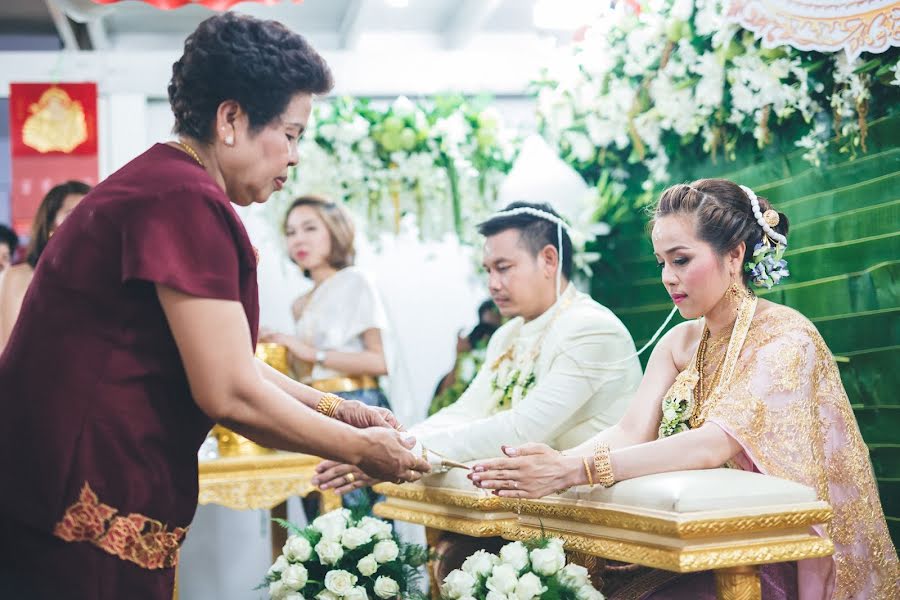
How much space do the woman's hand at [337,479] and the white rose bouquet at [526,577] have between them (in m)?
0.72

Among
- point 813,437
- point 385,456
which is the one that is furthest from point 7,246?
Answer: point 813,437

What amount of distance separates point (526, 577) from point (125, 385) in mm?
1095

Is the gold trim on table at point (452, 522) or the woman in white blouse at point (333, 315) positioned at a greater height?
the woman in white blouse at point (333, 315)

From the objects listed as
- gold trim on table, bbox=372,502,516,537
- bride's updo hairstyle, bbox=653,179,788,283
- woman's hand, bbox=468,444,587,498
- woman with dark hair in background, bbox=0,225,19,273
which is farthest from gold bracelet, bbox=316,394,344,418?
woman with dark hair in background, bbox=0,225,19,273

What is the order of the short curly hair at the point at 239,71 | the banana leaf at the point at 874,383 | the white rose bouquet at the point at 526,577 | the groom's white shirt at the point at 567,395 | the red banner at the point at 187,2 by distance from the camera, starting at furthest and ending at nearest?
the red banner at the point at 187,2
the groom's white shirt at the point at 567,395
the banana leaf at the point at 874,383
the white rose bouquet at the point at 526,577
the short curly hair at the point at 239,71

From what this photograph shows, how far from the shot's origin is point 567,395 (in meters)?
3.31

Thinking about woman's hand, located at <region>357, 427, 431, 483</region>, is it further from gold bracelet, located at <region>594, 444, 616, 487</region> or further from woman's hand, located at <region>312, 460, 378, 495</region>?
woman's hand, located at <region>312, 460, 378, 495</region>

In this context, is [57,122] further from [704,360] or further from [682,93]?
[704,360]

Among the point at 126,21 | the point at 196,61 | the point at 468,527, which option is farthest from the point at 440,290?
the point at 196,61

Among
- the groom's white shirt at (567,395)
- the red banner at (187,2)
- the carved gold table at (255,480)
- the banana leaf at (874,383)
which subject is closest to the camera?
the banana leaf at (874,383)

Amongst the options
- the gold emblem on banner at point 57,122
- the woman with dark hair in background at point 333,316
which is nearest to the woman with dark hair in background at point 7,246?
the gold emblem on banner at point 57,122

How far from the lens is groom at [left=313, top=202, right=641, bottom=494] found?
3.30 metres

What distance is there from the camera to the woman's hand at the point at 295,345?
4.90 meters

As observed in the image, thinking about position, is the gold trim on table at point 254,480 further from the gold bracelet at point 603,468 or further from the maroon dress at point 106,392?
the maroon dress at point 106,392
